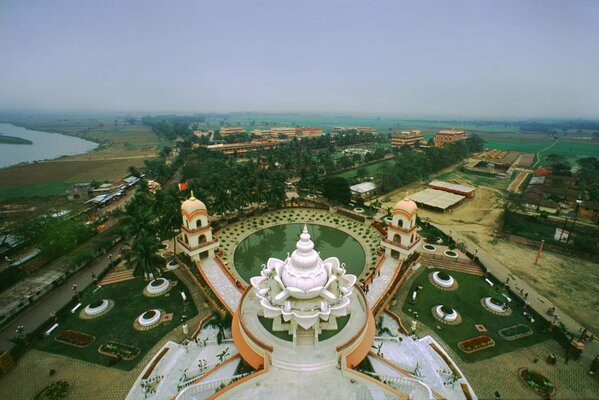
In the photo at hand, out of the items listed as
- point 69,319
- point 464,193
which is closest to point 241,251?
point 69,319

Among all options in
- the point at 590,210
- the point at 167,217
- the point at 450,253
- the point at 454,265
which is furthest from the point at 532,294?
the point at 167,217

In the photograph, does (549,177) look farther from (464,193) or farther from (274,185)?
(274,185)

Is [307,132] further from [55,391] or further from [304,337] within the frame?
[55,391]

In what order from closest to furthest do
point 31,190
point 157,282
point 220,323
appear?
point 220,323, point 157,282, point 31,190

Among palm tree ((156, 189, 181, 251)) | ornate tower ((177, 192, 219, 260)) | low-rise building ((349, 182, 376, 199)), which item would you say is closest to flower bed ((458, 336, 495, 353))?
ornate tower ((177, 192, 219, 260))

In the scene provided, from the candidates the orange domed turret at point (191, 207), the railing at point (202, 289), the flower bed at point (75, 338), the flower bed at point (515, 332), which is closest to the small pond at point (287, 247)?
the railing at point (202, 289)

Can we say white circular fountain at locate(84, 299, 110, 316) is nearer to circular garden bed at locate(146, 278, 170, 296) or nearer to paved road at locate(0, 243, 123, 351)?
paved road at locate(0, 243, 123, 351)

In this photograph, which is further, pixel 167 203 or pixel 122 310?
pixel 167 203

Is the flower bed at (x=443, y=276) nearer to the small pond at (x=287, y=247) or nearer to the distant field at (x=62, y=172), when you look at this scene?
the small pond at (x=287, y=247)
